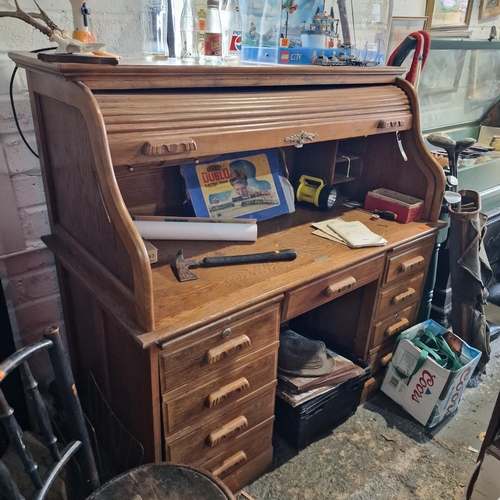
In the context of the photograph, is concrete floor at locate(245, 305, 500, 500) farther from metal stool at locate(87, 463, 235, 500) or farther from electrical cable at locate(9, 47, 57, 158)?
electrical cable at locate(9, 47, 57, 158)

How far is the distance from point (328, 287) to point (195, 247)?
17.8 inches

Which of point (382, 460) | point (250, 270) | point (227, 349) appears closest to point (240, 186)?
point (250, 270)

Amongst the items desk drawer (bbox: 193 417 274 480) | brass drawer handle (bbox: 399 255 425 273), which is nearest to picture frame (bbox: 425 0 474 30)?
brass drawer handle (bbox: 399 255 425 273)

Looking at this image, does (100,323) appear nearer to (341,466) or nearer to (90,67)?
(90,67)

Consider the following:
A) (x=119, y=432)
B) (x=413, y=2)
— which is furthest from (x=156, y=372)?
(x=413, y=2)

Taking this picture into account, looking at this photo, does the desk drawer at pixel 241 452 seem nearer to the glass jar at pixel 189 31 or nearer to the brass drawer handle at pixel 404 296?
the brass drawer handle at pixel 404 296

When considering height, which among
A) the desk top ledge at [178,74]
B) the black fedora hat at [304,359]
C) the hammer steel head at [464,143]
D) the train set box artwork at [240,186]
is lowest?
the black fedora hat at [304,359]

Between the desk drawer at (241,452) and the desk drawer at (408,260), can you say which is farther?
the desk drawer at (408,260)

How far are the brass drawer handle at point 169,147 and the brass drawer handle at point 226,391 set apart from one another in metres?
0.68

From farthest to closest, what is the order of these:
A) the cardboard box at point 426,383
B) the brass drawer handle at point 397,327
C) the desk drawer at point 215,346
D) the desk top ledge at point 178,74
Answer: the brass drawer handle at point 397,327, the cardboard box at point 426,383, the desk drawer at point 215,346, the desk top ledge at point 178,74

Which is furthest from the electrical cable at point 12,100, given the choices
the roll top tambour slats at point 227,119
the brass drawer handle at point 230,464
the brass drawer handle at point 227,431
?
the brass drawer handle at point 230,464

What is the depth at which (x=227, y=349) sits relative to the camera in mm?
1250

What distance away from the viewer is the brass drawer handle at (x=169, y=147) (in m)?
1.08

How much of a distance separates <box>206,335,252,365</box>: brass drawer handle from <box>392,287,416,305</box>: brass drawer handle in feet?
2.49
